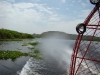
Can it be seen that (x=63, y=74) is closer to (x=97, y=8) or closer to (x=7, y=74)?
(x=7, y=74)

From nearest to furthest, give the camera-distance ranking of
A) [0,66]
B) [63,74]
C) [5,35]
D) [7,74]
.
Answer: [7,74] < [63,74] < [0,66] < [5,35]

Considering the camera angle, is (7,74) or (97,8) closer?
(97,8)

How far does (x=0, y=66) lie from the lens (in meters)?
20.0

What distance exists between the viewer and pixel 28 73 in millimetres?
17609

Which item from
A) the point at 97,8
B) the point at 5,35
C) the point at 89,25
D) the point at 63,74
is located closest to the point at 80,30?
the point at 89,25

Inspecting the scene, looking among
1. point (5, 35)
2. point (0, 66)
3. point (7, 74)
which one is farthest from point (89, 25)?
point (5, 35)

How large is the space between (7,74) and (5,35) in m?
71.4

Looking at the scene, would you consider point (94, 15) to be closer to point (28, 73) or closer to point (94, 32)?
point (94, 32)

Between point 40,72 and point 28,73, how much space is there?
5.38 ft

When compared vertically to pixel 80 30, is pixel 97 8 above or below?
above

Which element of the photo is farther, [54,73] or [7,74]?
[54,73]

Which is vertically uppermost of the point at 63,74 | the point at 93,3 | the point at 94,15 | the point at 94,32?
the point at 93,3

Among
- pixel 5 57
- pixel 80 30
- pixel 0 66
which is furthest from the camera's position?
pixel 5 57

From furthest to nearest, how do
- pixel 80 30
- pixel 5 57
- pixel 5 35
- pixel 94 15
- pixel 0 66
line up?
pixel 5 35, pixel 5 57, pixel 0 66, pixel 94 15, pixel 80 30
